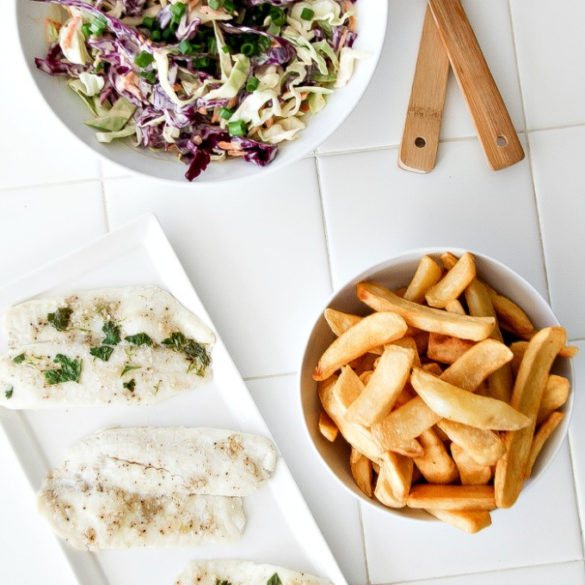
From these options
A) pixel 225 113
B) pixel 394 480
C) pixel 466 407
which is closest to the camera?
pixel 466 407

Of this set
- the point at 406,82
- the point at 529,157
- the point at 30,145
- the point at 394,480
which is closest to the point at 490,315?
the point at 394,480

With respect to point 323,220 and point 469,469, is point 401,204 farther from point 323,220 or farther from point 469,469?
point 469,469

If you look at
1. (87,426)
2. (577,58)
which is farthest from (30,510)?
(577,58)

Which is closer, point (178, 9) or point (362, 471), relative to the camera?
point (178, 9)

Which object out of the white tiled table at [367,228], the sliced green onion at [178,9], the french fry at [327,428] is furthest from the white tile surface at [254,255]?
the sliced green onion at [178,9]

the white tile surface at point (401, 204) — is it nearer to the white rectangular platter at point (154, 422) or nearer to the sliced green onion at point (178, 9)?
the white rectangular platter at point (154, 422)

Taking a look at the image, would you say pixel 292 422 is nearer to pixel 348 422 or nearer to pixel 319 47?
pixel 348 422

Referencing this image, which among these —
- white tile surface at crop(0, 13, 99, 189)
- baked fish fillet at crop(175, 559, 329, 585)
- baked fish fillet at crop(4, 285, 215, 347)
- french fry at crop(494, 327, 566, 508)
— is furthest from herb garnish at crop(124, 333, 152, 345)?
french fry at crop(494, 327, 566, 508)
